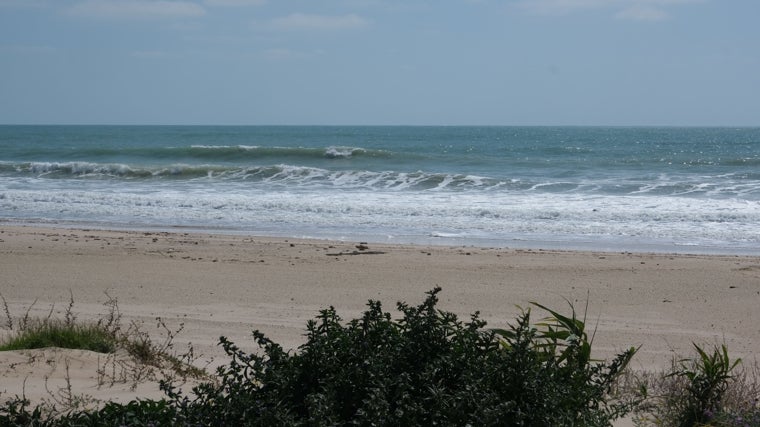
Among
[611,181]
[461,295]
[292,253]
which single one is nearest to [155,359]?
[461,295]

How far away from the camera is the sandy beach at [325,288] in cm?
714

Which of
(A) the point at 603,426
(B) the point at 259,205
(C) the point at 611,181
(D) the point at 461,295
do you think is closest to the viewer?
(A) the point at 603,426

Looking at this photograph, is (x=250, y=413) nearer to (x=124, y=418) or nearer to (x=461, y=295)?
(x=124, y=418)

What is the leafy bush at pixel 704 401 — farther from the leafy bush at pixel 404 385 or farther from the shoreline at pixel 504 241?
the shoreline at pixel 504 241

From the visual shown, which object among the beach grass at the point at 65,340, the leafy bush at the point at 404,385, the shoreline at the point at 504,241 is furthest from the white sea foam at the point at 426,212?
the leafy bush at the point at 404,385

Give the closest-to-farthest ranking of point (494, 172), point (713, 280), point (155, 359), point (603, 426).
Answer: point (603, 426) → point (155, 359) → point (713, 280) → point (494, 172)

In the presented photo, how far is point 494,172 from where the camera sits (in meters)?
31.8

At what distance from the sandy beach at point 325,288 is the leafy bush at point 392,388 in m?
1.47

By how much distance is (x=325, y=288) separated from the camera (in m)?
9.59

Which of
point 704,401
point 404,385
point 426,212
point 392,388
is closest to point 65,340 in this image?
point 392,388

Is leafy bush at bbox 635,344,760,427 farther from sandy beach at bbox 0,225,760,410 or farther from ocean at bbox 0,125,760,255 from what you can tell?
ocean at bbox 0,125,760,255

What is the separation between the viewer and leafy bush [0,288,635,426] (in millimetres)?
3119

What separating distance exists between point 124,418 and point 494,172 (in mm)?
→ 29083

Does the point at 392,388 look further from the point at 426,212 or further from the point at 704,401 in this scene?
the point at 426,212
